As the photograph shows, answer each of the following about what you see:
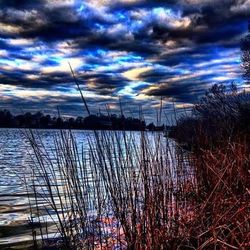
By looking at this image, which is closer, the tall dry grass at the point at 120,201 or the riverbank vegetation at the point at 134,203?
the riverbank vegetation at the point at 134,203

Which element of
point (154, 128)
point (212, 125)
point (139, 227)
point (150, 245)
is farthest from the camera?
point (212, 125)

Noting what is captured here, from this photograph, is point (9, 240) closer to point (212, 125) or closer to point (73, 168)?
point (73, 168)

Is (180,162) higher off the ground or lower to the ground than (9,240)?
higher

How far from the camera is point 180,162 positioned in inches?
268

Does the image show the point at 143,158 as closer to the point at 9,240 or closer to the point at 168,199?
the point at 168,199

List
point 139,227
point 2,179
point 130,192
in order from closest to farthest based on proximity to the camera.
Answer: point 139,227, point 130,192, point 2,179

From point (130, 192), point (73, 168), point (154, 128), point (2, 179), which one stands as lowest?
point (2, 179)

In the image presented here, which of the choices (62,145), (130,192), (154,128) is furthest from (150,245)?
(154,128)

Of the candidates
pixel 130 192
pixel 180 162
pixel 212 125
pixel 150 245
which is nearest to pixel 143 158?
pixel 130 192

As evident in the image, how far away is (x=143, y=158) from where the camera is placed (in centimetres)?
507

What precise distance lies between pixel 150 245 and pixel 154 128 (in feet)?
8.47

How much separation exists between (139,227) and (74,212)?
100 cm

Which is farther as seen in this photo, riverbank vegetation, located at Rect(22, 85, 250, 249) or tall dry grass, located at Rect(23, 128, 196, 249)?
tall dry grass, located at Rect(23, 128, 196, 249)

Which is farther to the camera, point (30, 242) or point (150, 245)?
point (30, 242)
